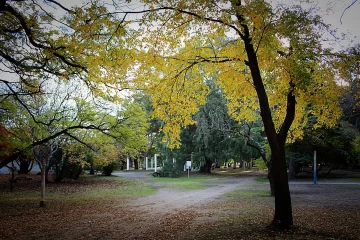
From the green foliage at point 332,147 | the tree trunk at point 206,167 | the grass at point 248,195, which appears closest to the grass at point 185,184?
the grass at point 248,195

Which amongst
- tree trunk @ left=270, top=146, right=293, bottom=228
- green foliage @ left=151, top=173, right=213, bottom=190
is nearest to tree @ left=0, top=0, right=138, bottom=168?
tree trunk @ left=270, top=146, right=293, bottom=228

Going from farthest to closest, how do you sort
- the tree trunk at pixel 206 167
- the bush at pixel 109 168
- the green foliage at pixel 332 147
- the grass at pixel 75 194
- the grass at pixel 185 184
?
the tree trunk at pixel 206 167 < the bush at pixel 109 168 < the green foliage at pixel 332 147 < the grass at pixel 185 184 < the grass at pixel 75 194

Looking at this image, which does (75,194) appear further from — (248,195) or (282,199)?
(282,199)

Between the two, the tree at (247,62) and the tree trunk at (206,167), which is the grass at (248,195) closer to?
the tree at (247,62)

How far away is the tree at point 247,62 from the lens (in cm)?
762

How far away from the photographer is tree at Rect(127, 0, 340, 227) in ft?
25.0

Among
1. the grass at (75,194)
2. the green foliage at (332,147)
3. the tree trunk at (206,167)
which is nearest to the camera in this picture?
the grass at (75,194)

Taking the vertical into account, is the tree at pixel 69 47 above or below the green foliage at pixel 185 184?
above

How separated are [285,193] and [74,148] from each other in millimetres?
20213

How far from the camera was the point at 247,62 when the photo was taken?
882 centimetres

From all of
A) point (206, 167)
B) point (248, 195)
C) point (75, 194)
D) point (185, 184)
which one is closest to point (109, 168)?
point (206, 167)

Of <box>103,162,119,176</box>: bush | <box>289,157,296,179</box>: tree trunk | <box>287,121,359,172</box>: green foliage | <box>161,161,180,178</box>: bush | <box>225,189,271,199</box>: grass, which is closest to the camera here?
<box>225,189,271,199</box>: grass

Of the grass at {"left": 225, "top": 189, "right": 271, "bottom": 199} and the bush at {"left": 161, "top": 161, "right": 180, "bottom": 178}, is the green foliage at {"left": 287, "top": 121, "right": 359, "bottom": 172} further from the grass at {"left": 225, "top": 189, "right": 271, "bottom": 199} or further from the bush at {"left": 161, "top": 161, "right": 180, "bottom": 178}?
the bush at {"left": 161, "top": 161, "right": 180, "bottom": 178}

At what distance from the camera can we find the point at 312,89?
884 centimetres
